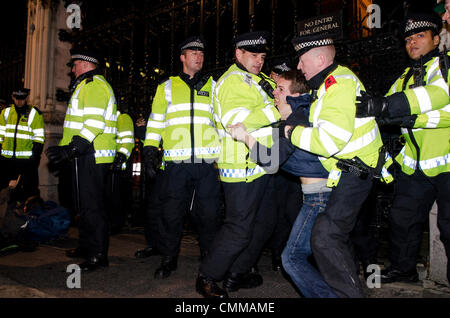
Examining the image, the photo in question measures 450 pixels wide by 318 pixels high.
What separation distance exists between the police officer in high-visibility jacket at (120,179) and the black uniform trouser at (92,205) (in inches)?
31.8

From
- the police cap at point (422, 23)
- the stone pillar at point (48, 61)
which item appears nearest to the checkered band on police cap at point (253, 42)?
the police cap at point (422, 23)

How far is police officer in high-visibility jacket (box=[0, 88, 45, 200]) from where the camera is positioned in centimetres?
581

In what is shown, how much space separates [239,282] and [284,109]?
1.59 meters

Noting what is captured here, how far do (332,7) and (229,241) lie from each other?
9.37 m

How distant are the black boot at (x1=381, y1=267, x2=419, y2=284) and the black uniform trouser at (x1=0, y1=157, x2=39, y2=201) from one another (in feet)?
18.1

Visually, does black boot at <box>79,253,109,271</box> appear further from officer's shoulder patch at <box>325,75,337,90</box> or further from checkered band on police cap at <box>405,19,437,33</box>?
checkered band on police cap at <box>405,19,437,33</box>

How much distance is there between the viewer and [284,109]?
2.60 metres

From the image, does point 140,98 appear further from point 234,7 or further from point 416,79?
point 416,79

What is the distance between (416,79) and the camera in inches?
111

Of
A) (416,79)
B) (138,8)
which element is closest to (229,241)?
(416,79)

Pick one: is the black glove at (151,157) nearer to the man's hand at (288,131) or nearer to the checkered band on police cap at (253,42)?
the checkered band on police cap at (253,42)

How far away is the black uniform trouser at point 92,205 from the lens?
3551 mm

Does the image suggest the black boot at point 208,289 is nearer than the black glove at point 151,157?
Yes

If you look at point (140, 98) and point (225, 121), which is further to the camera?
point (140, 98)
